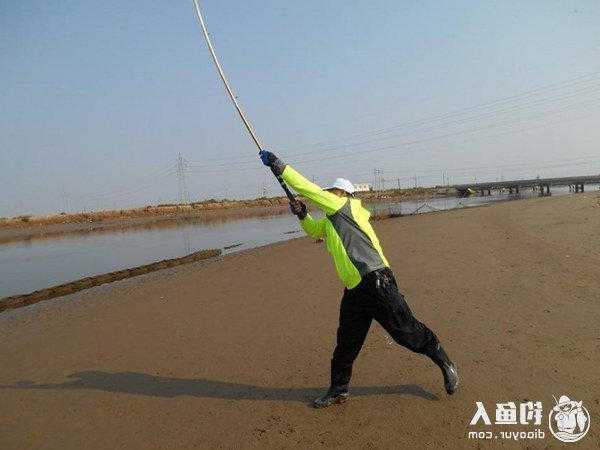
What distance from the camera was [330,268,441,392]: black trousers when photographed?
12.6 ft

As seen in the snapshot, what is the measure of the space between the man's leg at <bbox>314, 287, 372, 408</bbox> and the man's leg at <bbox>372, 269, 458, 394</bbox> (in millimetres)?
176

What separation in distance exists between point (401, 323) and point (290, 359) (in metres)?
1.94

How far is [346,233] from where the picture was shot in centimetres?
391

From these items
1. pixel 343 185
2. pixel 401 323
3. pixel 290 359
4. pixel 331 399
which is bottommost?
pixel 290 359

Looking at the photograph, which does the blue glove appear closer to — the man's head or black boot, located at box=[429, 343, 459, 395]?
the man's head

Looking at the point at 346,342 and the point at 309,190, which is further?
the point at 346,342

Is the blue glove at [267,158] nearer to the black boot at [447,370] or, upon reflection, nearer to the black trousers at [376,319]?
the black trousers at [376,319]

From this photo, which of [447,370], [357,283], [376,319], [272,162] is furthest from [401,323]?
[272,162]

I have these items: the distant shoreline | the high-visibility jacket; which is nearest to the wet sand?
the high-visibility jacket

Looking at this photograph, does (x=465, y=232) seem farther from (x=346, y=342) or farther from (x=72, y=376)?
(x=72, y=376)

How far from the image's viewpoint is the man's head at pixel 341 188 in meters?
4.12

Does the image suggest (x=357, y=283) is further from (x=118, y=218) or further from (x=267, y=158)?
(x=118, y=218)

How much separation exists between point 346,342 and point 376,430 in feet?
2.63

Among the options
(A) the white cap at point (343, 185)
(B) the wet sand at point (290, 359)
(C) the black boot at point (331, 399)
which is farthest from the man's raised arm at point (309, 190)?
(B) the wet sand at point (290, 359)
